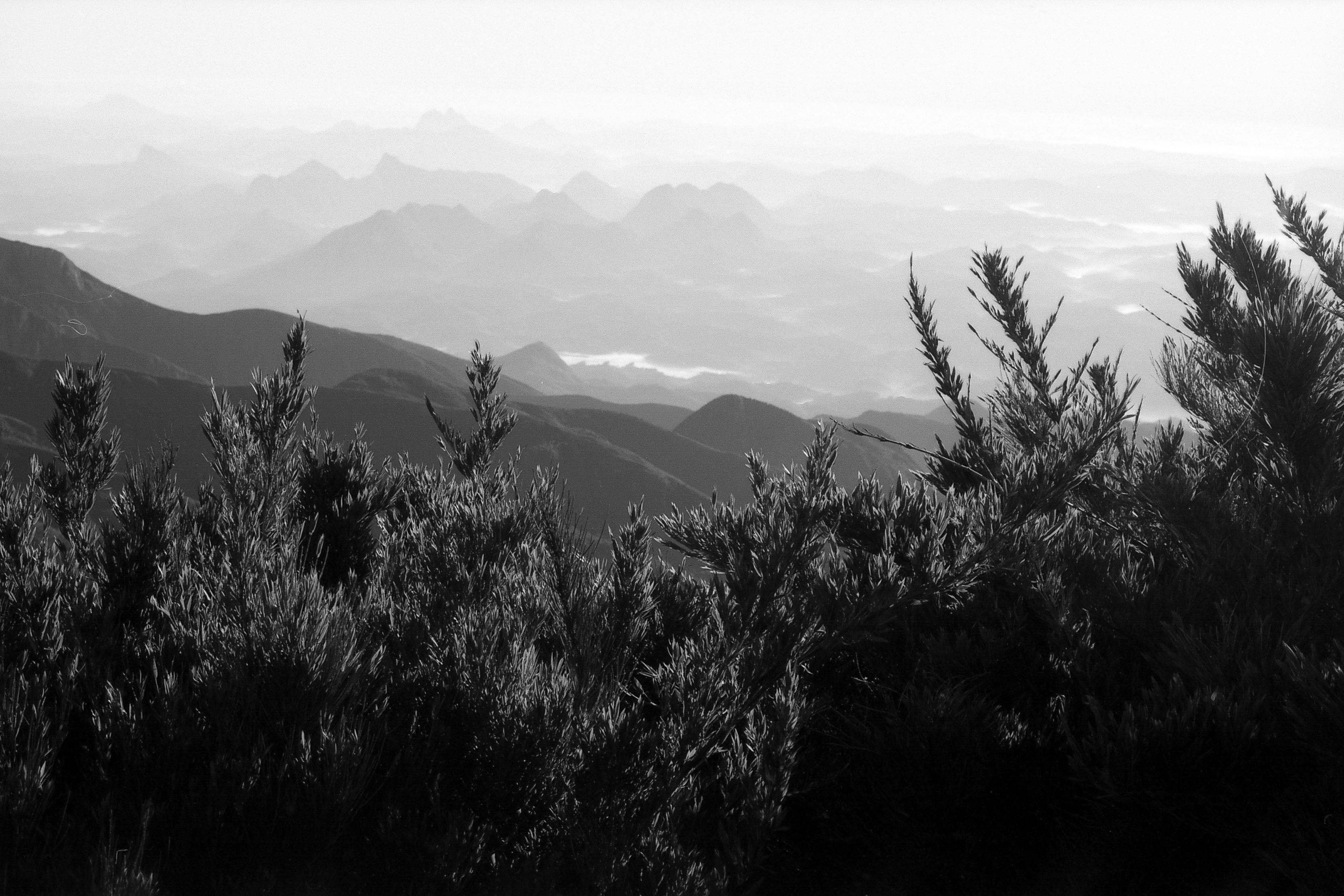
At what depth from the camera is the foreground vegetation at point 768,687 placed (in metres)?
3.13

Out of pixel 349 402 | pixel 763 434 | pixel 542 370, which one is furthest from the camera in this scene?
pixel 542 370

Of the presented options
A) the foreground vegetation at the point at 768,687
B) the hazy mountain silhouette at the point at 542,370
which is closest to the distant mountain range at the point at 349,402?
the foreground vegetation at the point at 768,687

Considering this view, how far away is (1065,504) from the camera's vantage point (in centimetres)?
502

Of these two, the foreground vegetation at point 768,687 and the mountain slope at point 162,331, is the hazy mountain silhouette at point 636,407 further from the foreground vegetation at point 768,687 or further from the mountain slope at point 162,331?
the foreground vegetation at point 768,687

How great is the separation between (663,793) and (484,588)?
1742mm

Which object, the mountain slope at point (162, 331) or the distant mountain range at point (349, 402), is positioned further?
the mountain slope at point (162, 331)

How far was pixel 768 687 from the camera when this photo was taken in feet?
12.2

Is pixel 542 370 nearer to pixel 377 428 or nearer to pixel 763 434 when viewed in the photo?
pixel 763 434

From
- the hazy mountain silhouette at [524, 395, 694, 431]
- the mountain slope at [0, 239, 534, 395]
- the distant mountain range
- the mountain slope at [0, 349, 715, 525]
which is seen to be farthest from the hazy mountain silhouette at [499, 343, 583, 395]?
the mountain slope at [0, 349, 715, 525]

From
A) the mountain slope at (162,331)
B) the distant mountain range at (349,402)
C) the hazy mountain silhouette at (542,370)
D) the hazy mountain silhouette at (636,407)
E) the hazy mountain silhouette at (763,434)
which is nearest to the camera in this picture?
the distant mountain range at (349,402)

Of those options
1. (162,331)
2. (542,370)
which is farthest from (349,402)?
A: (542,370)

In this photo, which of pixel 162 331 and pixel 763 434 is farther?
pixel 162 331

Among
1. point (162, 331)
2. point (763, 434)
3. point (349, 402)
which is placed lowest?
point (349, 402)

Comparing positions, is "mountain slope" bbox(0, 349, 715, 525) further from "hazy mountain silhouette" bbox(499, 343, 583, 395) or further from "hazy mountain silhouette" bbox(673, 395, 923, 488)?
"hazy mountain silhouette" bbox(499, 343, 583, 395)
